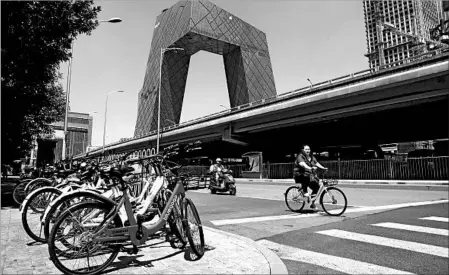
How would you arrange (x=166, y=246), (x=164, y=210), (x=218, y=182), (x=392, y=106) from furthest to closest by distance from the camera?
1. (x=392, y=106)
2. (x=218, y=182)
3. (x=166, y=246)
4. (x=164, y=210)

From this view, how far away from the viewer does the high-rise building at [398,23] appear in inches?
2677

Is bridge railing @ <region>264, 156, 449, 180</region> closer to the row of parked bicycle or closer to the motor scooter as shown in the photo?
the motor scooter

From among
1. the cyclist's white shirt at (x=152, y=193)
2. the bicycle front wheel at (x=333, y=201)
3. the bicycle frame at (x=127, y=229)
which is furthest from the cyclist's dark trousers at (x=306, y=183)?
the bicycle frame at (x=127, y=229)

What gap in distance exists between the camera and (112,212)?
3.79 metres

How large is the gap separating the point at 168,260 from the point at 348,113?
2813cm

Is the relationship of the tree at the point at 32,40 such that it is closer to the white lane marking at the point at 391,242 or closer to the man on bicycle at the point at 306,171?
the man on bicycle at the point at 306,171

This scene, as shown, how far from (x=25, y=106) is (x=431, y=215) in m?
13.4

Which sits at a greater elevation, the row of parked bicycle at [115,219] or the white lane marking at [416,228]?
the row of parked bicycle at [115,219]

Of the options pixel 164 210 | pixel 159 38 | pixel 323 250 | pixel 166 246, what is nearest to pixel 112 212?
pixel 164 210

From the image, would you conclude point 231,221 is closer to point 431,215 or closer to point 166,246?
point 166,246

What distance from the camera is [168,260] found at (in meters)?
4.20

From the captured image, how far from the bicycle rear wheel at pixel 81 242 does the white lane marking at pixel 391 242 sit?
4228 mm

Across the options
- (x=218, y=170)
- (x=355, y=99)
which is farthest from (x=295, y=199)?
(x=355, y=99)

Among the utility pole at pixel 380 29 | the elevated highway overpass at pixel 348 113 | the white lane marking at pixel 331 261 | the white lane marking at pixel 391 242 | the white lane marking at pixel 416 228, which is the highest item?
the utility pole at pixel 380 29
